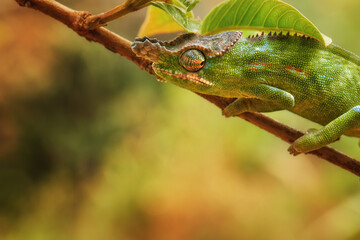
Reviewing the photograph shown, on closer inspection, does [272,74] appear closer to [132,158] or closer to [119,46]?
[119,46]

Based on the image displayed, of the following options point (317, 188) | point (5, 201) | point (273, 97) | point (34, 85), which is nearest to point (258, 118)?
point (273, 97)

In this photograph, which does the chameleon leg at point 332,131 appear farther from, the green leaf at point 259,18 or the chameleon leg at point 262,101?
the green leaf at point 259,18

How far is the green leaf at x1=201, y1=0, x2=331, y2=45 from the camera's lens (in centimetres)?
102

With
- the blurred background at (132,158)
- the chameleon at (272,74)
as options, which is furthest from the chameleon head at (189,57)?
the blurred background at (132,158)

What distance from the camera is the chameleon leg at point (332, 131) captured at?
121 cm

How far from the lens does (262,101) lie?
1.21 meters

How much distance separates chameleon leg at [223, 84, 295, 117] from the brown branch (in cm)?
6

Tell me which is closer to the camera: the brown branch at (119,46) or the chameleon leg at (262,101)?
the brown branch at (119,46)

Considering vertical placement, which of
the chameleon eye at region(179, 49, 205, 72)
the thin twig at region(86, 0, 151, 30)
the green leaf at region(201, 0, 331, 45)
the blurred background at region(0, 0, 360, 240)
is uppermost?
the green leaf at region(201, 0, 331, 45)

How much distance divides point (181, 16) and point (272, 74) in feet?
1.25

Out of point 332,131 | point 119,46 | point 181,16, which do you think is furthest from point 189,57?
point 332,131

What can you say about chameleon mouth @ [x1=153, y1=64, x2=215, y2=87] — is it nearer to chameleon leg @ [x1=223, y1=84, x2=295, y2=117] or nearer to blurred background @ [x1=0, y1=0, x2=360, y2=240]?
chameleon leg @ [x1=223, y1=84, x2=295, y2=117]

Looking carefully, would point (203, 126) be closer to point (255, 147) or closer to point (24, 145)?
point (255, 147)

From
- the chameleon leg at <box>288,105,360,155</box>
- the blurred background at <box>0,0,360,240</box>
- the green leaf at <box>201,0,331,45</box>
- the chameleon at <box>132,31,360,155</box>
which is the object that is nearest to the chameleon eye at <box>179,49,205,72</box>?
the chameleon at <box>132,31,360,155</box>
